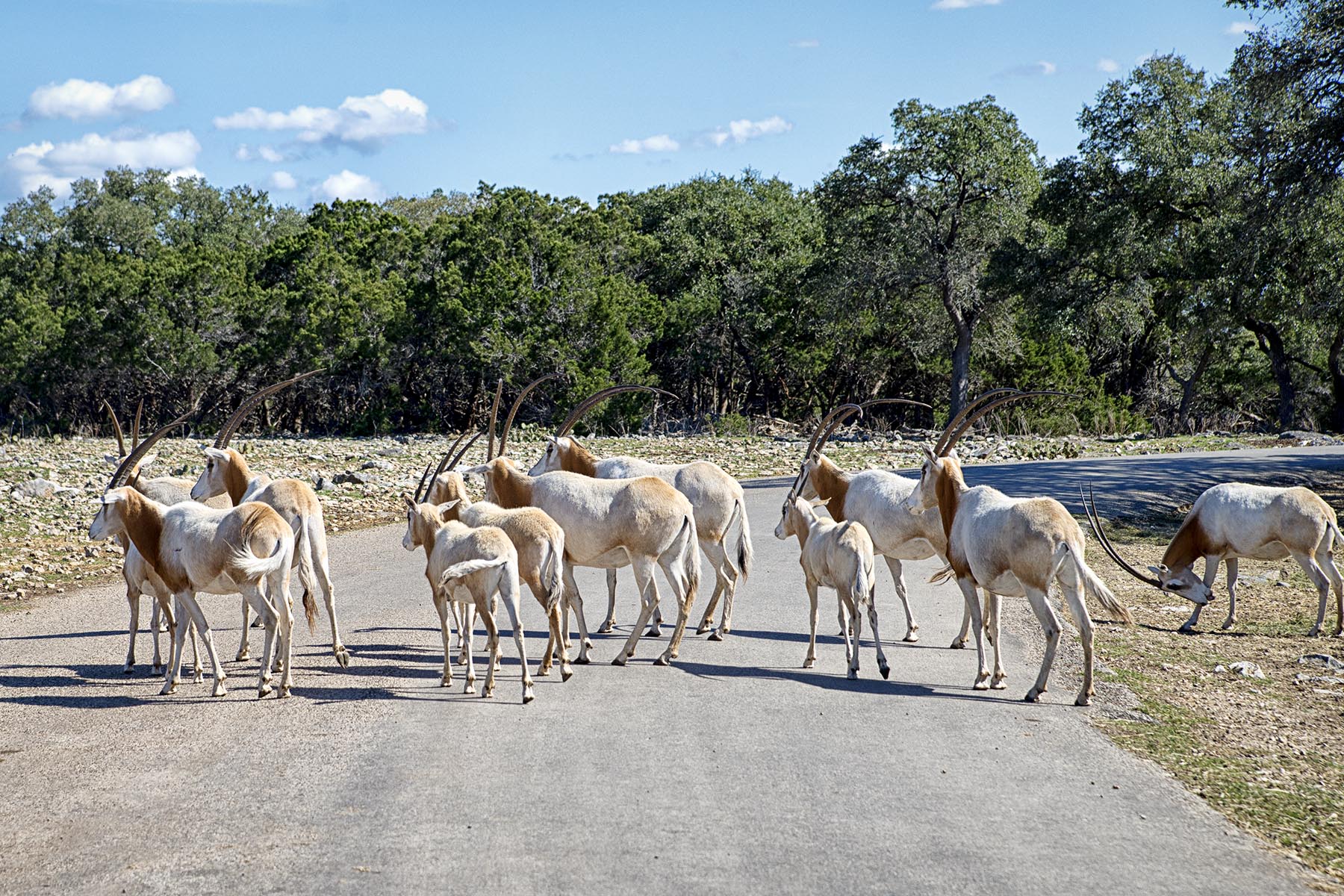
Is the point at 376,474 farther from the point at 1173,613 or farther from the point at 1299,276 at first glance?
the point at 1299,276

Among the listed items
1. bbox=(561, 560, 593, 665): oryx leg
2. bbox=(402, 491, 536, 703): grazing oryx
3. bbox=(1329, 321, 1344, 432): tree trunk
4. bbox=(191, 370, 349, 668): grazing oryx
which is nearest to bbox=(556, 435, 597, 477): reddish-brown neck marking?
bbox=(561, 560, 593, 665): oryx leg

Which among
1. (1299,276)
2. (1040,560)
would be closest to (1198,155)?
(1299,276)

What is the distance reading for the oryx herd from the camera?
881 centimetres

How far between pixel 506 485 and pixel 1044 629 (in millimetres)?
5319

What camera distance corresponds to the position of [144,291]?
1737 inches

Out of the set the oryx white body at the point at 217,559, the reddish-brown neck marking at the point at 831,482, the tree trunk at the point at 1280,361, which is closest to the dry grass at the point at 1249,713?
the reddish-brown neck marking at the point at 831,482

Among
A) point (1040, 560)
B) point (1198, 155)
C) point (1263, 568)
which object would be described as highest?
point (1198, 155)

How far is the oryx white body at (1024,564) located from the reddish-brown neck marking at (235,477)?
6.90 m

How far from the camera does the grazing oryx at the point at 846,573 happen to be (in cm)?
941

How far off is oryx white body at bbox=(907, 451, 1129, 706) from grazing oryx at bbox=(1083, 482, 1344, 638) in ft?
7.56

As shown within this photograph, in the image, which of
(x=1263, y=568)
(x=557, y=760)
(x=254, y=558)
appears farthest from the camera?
(x=1263, y=568)

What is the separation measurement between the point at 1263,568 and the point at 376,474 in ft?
55.1

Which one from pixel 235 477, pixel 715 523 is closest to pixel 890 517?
pixel 715 523

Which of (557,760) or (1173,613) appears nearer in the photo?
(557,760)
